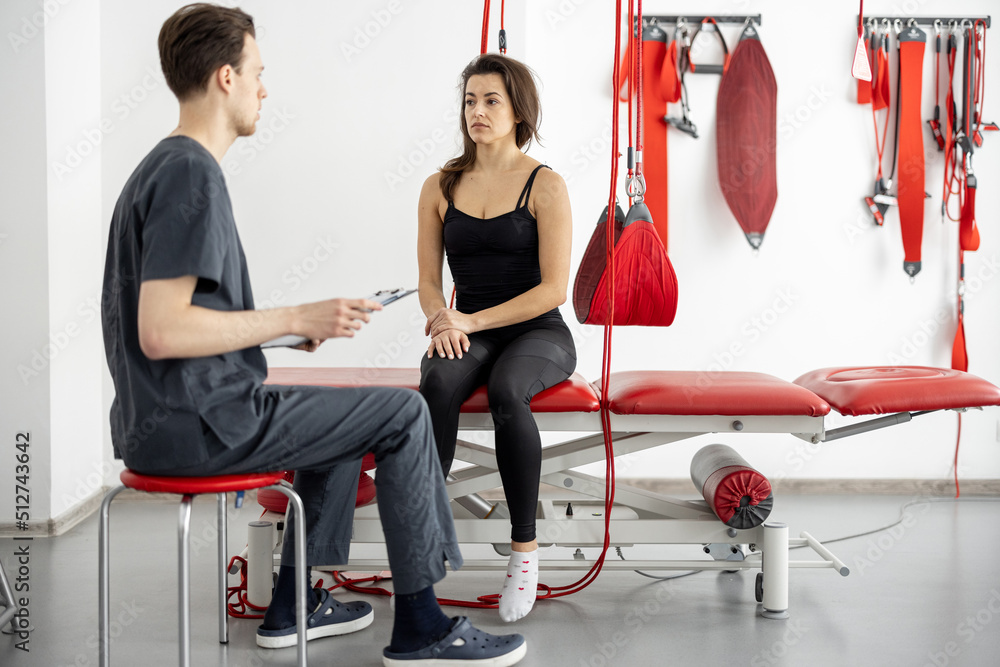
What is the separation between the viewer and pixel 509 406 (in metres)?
1.95

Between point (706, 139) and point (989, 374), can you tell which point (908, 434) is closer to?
point (989, 374)

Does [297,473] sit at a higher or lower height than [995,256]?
lower

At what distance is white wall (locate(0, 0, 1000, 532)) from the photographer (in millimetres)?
3189

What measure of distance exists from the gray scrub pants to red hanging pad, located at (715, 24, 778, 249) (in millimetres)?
2172

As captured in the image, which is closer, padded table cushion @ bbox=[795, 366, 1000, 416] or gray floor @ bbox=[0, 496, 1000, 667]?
gray floor @ bbox=[0, 496, 1000, 667]

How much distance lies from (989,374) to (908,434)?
1.30ft

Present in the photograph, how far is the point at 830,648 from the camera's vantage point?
74.8 inches

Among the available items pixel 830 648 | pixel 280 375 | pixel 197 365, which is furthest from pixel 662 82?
pixel 197 365

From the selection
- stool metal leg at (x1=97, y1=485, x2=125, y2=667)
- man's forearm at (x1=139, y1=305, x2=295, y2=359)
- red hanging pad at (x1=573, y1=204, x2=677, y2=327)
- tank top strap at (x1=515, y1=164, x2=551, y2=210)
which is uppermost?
tank top strap at (x1=515, y1=164, x2=551, y2=210)

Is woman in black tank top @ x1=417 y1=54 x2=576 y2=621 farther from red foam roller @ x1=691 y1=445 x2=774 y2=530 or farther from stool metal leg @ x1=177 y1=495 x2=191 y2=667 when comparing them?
stool metal leg @ x1=177 y1=495 x2=191 y2=667

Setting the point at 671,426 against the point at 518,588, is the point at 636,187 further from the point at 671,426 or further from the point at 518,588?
the point at 518,588

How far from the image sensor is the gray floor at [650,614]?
1.87 meters

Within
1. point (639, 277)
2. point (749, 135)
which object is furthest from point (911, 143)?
point (639, 277)

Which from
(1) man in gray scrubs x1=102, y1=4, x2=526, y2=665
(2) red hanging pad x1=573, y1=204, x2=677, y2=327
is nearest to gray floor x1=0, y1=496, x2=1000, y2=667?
(1) man in gray scrubs x1=102, y1=4, x2=526, y2=665
